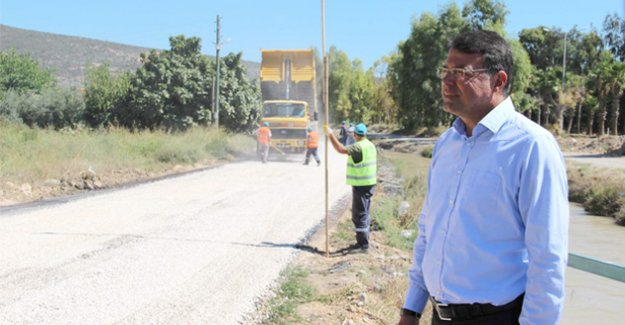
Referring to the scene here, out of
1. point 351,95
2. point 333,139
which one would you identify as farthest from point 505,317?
point 351,95

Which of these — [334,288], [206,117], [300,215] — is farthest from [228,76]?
[334,288]

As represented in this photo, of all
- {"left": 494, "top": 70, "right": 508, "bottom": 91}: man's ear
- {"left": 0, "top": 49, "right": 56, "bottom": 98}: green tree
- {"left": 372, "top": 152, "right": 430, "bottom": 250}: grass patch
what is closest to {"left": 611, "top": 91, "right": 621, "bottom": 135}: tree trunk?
{"left": 372, "top": 152, "right": 430, "bottom": 250}: grass patch

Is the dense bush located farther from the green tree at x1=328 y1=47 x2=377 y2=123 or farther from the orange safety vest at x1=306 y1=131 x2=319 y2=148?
the green tree at x1=328 y1=47 x2=377 y2=123

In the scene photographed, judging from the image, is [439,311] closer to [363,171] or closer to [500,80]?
[500,80]

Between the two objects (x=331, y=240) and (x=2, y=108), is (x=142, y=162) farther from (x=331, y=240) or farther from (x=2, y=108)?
Answer: (x=2, y=108)

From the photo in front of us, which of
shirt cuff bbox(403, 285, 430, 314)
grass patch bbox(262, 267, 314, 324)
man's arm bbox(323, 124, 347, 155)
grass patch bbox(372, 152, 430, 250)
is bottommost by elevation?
grass patch bbox(372, 152, 430, 250)

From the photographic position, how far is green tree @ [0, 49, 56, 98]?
41.0 meters

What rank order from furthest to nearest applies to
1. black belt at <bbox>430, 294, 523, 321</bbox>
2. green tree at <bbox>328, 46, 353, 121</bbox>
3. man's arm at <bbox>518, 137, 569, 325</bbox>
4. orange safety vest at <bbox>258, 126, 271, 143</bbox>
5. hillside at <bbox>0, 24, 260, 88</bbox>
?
hillside at <bbox>0, 24, 260, 88</bbox>, green tree at <bbox>328, 46, 353, 121</bbox>, orange safety vest at <bbox>258, 126, 271, 143</bbox>, black belt at <bbox>430, 294, 523, 321</bbox>, man's arm at <bbox>518, 137, 569, 325</bbox>

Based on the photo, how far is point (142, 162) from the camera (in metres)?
19.0

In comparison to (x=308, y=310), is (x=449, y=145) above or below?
above

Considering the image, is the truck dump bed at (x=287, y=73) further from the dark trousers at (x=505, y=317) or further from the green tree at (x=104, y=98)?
the dark trousers at (x=505, y=317)

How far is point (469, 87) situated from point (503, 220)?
58cm

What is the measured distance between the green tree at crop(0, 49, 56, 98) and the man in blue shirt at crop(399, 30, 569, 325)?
40062 millimetres

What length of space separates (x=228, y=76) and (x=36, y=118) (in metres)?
12.4
